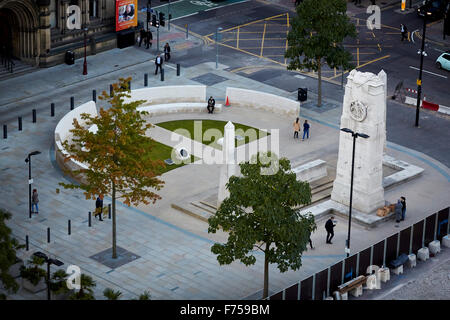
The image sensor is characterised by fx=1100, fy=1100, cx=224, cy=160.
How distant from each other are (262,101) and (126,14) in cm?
1666

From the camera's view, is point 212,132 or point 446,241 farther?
point 212,132

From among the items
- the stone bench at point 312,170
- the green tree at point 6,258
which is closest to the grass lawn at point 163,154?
the stone bench at point 312,170

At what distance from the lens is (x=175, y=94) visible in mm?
79000

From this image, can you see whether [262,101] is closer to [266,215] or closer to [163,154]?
[163,154]

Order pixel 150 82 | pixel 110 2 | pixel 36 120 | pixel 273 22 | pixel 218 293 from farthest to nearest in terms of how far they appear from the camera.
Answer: pixel 273 22 < pixel 110 2 < pixel 150 82 < pixel 36 120 < pixel 218 293

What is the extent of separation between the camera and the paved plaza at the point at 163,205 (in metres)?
57.0

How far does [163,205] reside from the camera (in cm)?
6488

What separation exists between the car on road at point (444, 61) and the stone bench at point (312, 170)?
23128 mm

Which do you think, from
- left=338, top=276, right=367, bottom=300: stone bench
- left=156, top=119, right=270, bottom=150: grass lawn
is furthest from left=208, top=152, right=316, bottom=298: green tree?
left=156, top=119, right=270, bottom=150: grass lawn

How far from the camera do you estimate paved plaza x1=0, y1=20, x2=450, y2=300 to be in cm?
5700

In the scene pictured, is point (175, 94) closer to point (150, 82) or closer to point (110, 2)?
point (150, 82)

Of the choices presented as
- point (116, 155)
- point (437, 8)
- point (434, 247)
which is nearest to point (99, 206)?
point (116, 155)

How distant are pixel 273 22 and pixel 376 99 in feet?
125
